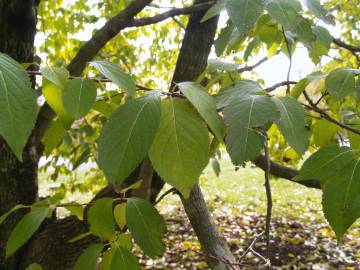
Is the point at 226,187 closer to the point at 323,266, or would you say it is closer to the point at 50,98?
the point at 323,266

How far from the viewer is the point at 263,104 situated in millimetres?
545

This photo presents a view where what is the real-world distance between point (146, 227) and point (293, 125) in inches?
14.9

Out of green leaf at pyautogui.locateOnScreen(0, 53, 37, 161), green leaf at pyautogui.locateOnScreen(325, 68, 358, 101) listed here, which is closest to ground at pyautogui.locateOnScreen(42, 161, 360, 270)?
green leaf at pyautogui.locateOnScreen(325, 68, 358, 101)

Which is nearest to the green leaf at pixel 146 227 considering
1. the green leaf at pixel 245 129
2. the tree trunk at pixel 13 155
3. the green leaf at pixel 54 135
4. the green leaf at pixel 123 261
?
the green leaf at pixel 123 261

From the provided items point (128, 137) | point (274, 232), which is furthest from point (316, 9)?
point (274, 232)

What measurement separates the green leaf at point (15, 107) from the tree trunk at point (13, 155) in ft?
6.14

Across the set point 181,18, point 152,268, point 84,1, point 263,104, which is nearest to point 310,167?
point 263,104

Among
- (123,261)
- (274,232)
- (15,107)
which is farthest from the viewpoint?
(274,232)

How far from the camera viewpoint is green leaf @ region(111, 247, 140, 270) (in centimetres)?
72

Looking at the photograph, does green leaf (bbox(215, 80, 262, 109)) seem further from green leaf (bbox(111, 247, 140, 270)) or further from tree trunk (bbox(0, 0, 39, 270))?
tree trunk (bbox(0, 0, 39, 270))

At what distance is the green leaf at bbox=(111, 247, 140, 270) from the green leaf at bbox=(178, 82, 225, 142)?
37 cm

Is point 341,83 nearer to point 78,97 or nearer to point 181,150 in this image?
point 181,150

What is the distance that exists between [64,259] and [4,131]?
216cm

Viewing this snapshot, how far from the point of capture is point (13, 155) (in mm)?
2277
